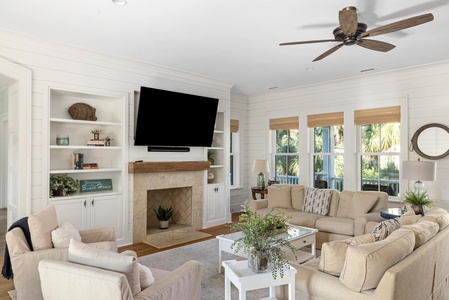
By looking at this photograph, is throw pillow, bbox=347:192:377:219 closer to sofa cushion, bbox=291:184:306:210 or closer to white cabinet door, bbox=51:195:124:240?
sofa cushion, bbox=291:184:306:210

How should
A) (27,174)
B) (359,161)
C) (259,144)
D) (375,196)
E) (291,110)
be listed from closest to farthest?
(27,174)
(375,196)
(359,161)
(291,110)
(259,144)

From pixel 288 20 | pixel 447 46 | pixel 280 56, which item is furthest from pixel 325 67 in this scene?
pixel 288 20

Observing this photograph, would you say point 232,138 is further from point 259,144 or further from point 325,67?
point 325,67

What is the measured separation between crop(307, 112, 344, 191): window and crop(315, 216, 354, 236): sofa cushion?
72.5 inches

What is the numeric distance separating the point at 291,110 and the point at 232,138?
5.01ft

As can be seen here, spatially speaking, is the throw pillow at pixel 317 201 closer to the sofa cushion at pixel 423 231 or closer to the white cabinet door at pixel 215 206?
the white cabinet door at pixel 215 206

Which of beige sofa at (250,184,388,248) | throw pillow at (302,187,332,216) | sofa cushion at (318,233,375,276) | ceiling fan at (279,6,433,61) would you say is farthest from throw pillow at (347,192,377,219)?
sofa cushion at (318,233,375,276)

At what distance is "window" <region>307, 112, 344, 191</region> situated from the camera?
20.6ft

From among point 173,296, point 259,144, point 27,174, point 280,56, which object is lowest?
point 173,296

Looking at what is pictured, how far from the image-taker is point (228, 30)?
12.1 ft

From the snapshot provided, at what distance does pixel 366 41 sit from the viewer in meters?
3.20

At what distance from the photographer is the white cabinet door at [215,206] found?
6094 mm

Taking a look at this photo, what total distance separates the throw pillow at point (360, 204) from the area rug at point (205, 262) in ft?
5.93

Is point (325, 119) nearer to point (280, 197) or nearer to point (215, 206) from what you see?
point (280, 197)
